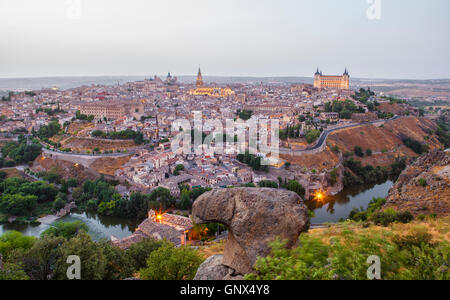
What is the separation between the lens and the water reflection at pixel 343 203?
45.8 feet

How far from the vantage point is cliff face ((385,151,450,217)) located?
8039mm

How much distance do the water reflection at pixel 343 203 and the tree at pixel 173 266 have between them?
9.81 metres

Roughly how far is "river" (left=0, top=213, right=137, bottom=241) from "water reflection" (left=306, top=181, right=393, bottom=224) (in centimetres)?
807

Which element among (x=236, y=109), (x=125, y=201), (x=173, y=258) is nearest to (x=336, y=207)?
(x=125, y=201)

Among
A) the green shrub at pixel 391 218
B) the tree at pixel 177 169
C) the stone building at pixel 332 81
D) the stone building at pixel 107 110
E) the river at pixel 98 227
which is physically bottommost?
the river at pixel 98 227

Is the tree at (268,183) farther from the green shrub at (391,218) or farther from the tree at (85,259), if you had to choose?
the tree at (85,259)

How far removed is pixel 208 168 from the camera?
1709cm

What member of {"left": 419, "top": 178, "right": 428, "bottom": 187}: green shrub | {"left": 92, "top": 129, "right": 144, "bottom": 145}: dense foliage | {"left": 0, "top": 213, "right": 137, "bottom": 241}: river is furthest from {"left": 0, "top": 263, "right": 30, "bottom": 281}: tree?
{"left": 92, "top": 129, "right": 144, "bottom": 145}: dense foliage

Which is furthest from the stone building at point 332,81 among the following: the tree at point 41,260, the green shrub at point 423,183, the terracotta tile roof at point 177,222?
the tree at point 41,260

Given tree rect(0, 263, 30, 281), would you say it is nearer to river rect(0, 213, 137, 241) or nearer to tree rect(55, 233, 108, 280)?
tree rect(55, 233, 108, 280)

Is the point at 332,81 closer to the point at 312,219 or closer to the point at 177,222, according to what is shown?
the point at 312,219

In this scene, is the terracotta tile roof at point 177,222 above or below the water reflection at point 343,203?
above

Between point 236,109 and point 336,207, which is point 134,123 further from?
point 336,207
